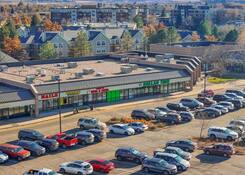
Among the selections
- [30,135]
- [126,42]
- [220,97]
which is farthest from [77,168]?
[126,42]

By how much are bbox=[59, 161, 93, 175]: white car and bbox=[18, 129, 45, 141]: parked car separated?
822 cm

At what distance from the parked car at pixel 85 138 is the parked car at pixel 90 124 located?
4642 millimetres

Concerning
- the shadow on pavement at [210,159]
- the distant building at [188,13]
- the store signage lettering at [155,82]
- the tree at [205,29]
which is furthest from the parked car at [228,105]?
the distant building at [188,13]

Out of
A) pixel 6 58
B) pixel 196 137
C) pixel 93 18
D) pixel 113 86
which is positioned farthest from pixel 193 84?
pixel 93 18

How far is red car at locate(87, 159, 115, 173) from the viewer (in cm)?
3609

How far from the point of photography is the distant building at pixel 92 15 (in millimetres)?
167500

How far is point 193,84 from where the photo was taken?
71438mm

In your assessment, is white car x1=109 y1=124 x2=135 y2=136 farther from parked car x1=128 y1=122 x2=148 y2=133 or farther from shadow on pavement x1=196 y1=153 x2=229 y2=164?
shadow on pavement x1=196 y1=153 x2=229 y2=164

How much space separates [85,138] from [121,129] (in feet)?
15.5

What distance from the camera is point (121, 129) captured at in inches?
1847

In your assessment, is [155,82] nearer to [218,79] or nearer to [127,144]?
[218,79]

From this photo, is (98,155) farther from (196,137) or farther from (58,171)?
(196,137)

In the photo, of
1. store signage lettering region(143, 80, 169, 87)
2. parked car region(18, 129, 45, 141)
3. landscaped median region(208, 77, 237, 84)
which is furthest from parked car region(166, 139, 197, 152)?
landscaped median region(208, 77, 237, 84)

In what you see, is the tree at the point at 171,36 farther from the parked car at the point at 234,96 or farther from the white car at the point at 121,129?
the white car at the point at 121,129
